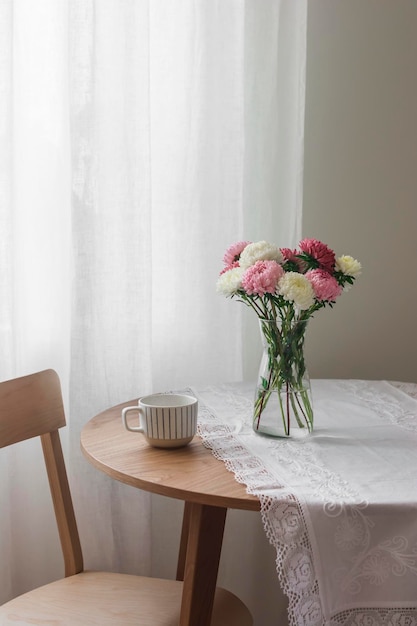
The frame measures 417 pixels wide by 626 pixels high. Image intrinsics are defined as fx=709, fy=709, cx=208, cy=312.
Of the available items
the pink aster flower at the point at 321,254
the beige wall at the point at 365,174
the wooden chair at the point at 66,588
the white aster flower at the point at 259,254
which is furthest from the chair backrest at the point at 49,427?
the beige wall at the point at 365,174

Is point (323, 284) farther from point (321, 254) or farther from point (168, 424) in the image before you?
point (168, 424)

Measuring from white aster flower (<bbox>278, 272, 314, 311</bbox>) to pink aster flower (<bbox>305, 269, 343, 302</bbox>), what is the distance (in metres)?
0.01

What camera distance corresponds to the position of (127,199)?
1780mm

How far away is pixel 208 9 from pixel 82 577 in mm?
1420

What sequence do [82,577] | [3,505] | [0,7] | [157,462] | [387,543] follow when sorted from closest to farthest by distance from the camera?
[387,543] < [157,462] < [82,577] < [0,7] < [3,505]

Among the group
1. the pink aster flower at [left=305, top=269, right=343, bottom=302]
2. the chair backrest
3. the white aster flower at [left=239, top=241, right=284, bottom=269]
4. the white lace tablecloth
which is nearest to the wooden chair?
A: the chair backrest

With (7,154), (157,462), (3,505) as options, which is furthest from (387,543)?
(7,154)

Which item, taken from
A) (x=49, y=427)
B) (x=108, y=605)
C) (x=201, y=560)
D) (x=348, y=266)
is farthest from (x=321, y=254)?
(x=108, y=605)

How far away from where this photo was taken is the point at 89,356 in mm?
1788

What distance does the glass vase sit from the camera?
1.32 metres

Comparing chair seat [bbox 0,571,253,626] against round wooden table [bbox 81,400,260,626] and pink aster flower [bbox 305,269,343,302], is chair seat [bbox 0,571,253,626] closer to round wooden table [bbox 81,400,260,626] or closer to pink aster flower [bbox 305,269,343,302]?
round wooden table [bbox 81,400,260,626]

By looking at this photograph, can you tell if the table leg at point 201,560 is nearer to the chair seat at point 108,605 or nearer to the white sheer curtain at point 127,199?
the chair seat at point 108,605

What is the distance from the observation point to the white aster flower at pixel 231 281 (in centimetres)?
130

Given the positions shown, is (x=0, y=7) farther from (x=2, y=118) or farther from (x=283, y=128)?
(x=283, y=128)
